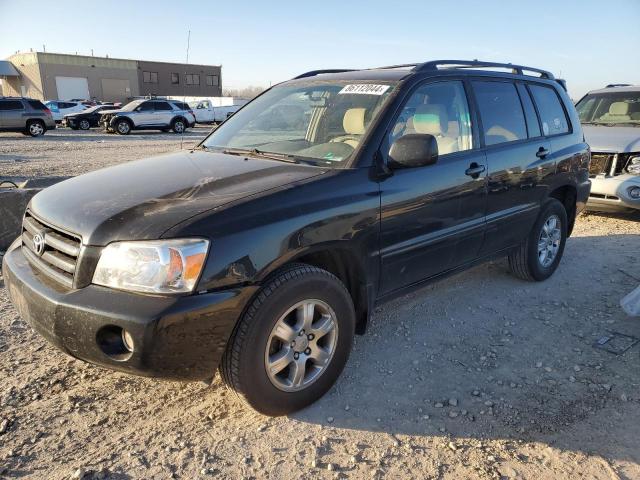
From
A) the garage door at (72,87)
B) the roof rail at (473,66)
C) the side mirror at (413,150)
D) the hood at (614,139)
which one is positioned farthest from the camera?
the garage door at (72,87)

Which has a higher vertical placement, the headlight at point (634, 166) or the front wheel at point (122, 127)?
the headlight at point (634, 166)

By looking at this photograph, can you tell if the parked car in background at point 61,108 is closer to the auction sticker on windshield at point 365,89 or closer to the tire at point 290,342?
the auction sticker on windshield at point 365,89

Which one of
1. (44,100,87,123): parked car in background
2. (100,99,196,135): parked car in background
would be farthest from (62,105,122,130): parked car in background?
(44,100,87,123): parked car in background

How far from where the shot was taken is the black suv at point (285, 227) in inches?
88.9

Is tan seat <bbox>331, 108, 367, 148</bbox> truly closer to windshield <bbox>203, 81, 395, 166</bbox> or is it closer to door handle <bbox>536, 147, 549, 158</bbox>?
windshield <bbox>203, 81, 395, 166</bbox>

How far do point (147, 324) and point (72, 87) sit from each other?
2458 inches

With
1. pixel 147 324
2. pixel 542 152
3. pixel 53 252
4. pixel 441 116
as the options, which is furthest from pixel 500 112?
pixel 53 252

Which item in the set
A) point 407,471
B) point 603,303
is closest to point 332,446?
point 407,471

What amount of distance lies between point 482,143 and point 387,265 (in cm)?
137

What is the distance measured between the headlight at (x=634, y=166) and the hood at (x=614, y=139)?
0.40 ft

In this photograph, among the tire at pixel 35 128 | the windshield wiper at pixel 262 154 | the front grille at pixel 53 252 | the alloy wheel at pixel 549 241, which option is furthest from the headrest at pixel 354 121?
the tire at pixel 35 128

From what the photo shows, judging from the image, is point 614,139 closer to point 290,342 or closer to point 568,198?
point 568,198

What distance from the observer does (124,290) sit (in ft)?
7.39

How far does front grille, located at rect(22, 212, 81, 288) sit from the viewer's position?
241 cm
